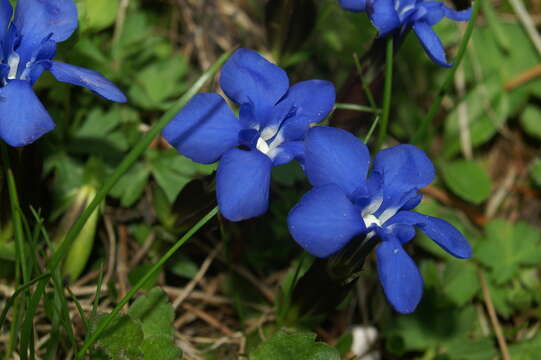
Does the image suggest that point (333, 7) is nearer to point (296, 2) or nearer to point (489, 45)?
point (296, 2)

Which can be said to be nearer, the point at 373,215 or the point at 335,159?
the point at 335,159

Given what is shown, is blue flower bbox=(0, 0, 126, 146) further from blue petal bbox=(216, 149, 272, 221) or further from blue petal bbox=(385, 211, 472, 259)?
blue petal bbox=(385, 211, 472, 259)

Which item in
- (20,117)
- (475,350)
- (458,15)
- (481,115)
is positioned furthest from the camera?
(481,115)

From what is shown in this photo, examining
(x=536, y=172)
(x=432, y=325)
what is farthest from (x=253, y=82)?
(x=536, y=172)

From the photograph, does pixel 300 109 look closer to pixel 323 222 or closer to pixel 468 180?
pixel 323 222

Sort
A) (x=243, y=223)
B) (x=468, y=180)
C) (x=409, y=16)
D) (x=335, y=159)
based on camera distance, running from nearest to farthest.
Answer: (x=335, y=159)
(x=409, y=16)
(x=243, y=223)
(x=468, y=180)

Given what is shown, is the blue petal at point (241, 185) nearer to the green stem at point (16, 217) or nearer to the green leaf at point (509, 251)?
the green stem at point (16, 217)

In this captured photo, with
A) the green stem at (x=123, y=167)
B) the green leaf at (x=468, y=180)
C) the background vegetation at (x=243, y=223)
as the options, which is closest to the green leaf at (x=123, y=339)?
the background vegetation at (x=243, y=223)
